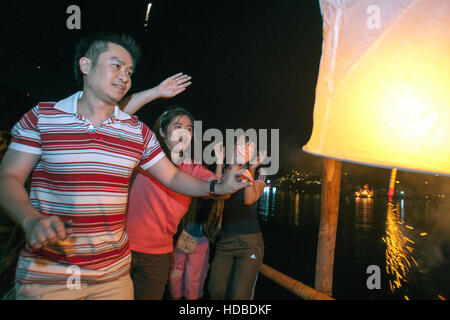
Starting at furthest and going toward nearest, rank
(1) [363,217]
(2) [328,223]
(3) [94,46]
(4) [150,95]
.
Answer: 1. (1) [363,217]
2. (2) [328,223]
3. (4) [150,95]
4. (3) [94,46]

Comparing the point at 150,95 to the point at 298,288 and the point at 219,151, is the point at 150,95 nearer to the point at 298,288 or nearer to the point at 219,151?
the point at 219,151

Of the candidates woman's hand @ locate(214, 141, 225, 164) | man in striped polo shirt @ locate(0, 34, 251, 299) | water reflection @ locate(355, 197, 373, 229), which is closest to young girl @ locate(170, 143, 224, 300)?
woman's hand @ locate(214, 141, 225, 164)

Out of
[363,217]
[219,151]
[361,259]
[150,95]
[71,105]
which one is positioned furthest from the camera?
[363,217]

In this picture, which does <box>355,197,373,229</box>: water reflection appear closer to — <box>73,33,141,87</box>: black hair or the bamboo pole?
the bamboo pole

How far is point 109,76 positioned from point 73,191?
71 cm

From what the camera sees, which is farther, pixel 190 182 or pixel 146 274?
pixel 146 274

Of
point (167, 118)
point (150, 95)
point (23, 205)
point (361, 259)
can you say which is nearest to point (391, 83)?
point (23, 205)

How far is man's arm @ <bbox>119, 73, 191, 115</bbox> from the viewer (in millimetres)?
2107

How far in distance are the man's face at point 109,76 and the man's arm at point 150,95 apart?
0.52 m

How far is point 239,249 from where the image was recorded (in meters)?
2.91

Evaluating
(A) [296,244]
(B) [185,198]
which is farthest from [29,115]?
(A) [296,244]

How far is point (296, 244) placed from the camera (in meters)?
21.5

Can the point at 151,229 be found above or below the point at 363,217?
above

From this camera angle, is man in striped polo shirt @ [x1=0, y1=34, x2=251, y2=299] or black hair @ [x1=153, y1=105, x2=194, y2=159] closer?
man in striped polo shirt @ [x1=0, y1=34, x2=251, y2=299]
